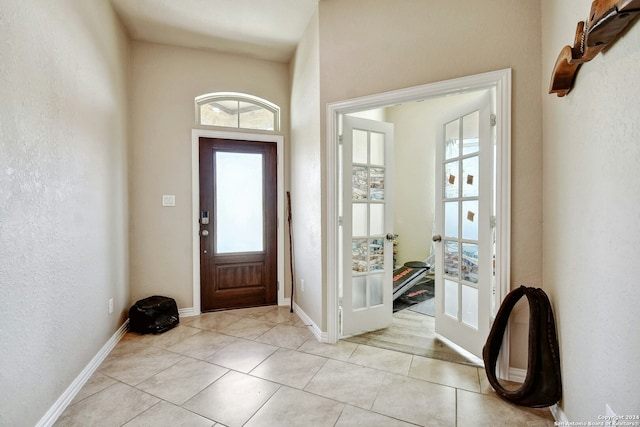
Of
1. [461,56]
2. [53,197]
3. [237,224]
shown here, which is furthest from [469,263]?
[53,197]

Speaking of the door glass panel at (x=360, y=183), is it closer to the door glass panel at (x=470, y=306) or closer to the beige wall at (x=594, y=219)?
the door glass panel at (x=470, y=306)

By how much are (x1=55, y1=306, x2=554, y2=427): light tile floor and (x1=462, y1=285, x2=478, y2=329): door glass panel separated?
344 mm

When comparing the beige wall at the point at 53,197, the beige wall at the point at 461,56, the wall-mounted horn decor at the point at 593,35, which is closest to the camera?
the wall-mounted horn decor at the point at 593,35

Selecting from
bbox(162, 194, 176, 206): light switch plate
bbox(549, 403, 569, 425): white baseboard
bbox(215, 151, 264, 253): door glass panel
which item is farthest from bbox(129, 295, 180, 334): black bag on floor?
bbox(549, 403, 569, 425): white baseboard

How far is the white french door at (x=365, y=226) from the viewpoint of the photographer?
2.72 m

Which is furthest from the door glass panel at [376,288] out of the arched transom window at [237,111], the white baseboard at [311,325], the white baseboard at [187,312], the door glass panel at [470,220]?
the arched transom window at [237,111]

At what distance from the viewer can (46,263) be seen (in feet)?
5.50

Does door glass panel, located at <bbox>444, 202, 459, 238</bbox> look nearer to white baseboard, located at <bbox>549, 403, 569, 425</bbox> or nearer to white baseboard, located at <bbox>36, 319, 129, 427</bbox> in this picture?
white baseboard, located at <bbox>549, 403, 569, 425</bbox>

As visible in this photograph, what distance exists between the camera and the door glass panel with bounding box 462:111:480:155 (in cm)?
231

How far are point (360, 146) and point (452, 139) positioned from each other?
0.81 m

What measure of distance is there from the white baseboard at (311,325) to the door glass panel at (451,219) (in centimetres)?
143

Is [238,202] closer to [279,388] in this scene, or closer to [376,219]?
[376,219]

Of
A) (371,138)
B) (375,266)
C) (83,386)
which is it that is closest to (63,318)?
(83,386)

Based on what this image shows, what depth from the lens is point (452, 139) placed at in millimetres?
2561
